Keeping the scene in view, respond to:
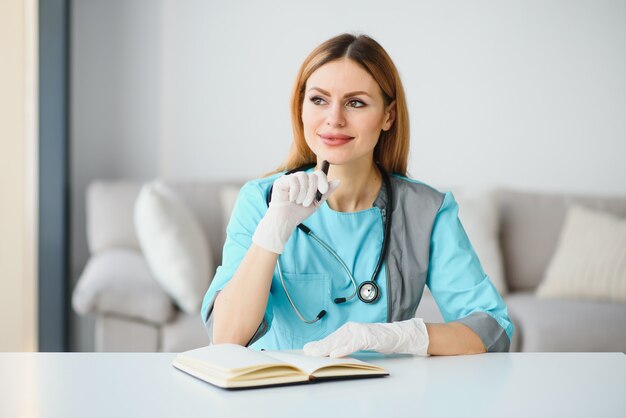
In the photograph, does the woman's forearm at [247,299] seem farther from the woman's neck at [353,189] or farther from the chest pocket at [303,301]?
the woman's neck at [353,189]

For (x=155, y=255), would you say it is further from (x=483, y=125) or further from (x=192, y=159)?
(x=483, y=125)

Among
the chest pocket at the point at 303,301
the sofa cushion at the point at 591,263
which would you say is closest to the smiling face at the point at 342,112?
the chest pocket at the point at 303,301

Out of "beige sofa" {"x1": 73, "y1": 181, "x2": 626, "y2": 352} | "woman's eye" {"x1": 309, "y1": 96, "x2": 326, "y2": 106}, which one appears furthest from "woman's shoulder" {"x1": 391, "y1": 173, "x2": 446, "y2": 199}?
"beige sofa" {"x1": 73, "y1": 181, "x2": 626, "y2": 352}

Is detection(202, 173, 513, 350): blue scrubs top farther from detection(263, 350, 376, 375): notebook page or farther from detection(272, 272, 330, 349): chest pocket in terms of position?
detection(263, 350, 376, 375): notebook page

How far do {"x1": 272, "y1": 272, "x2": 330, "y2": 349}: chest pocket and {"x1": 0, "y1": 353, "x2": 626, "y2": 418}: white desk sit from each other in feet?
1.08

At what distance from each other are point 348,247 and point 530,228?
1944 millimetres

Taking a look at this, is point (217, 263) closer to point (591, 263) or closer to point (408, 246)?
point (591, 263)

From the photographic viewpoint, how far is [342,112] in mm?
1685

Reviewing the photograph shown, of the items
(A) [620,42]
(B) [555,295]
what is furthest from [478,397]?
(A) [620,42]

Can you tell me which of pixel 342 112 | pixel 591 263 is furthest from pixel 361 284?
pixel 591 263

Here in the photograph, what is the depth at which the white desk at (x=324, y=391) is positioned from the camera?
3.34ft

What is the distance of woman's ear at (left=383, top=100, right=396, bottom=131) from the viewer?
1775 mm

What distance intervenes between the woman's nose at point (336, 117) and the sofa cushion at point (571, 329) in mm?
1441

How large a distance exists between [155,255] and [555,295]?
1.53 m
